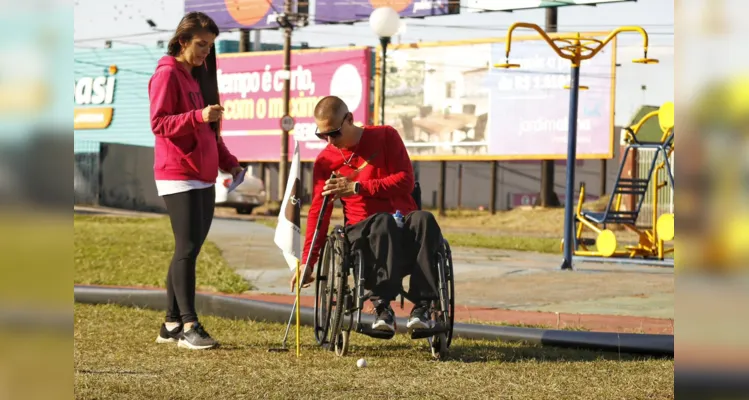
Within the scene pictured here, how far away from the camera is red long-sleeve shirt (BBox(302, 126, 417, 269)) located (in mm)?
5871

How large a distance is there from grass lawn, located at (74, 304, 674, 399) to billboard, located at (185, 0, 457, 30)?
2782 centimetres

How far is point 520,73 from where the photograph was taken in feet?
117

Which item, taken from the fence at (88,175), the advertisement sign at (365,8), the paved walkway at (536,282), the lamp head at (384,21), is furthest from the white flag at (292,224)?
the fence at (88,175)

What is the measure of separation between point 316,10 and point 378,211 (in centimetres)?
3390

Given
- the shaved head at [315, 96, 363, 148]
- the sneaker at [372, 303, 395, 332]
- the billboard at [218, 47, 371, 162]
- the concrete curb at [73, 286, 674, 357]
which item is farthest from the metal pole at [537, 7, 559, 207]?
the sneaker at [372, 303, 395, 332]

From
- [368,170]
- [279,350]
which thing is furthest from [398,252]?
[279,350]

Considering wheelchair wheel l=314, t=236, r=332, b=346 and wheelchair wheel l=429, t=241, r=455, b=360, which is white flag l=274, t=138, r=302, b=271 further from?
wheelchair wheel l=429, t=241, r=455, b=360

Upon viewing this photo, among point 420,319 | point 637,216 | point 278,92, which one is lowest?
point 637,216

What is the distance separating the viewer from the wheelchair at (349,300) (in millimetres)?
5418

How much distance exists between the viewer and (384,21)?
16406 millimetres

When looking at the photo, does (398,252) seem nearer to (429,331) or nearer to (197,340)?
(429,331)

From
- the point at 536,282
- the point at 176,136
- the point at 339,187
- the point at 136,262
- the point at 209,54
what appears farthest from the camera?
the point at 136,262

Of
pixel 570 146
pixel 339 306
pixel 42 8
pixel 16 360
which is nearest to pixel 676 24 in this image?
pixel 42 8

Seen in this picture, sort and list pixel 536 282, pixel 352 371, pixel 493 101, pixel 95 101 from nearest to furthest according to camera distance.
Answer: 1. pixel 352 371
2. pixel 536 282
3. pixel 493 101
4. pixel 95 101
